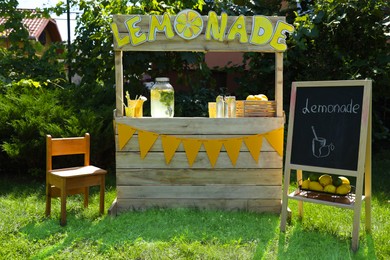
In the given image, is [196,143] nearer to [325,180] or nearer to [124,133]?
[124,133]

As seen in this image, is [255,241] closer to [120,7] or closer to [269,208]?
[269,208]

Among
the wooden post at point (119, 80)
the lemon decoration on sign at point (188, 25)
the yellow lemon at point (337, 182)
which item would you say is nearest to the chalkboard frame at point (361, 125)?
the yellow lemon at point (337, 182)

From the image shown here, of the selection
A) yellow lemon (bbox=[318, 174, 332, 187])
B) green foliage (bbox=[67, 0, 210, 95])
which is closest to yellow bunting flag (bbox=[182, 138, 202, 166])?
yellow lemon (bbox=[318, 174, 332, 187])

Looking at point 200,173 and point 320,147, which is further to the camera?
point 200,173

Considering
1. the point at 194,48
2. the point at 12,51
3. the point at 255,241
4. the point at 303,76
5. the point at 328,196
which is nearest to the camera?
the point at 255,241

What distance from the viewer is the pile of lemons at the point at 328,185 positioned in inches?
155

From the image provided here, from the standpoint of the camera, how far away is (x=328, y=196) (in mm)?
4031

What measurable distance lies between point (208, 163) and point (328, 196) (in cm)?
122

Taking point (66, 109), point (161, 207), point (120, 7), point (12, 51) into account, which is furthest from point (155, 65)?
point (161, 207)

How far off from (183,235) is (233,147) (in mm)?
1112

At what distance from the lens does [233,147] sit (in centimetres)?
446

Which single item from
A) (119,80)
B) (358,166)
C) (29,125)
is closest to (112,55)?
(29,125)

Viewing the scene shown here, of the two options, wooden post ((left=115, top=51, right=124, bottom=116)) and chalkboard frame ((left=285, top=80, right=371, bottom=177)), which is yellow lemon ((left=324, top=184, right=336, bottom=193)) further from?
wooden post ((left=115, top=51, right=124, bottom=116))

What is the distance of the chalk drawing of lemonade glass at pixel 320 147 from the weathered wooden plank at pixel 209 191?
776 millimetres
